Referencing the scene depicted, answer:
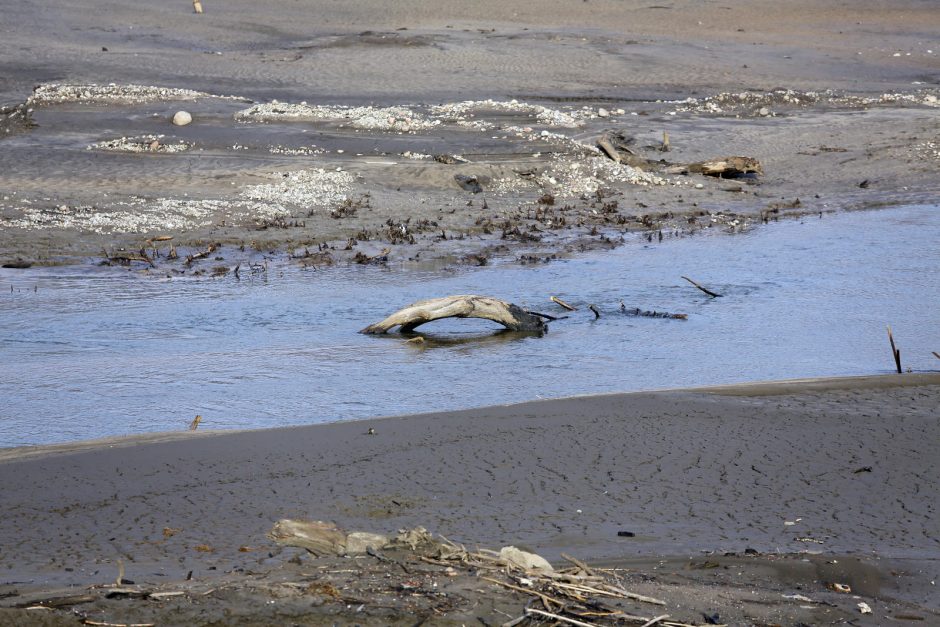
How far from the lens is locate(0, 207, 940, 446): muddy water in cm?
677

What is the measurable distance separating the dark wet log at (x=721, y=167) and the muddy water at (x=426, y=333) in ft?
7.78

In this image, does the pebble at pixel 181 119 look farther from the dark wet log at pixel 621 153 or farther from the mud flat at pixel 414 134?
the dark wet log at pixel 621 153

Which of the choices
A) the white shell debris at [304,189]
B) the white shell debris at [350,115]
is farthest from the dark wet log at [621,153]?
the white shell debris at [304,189]

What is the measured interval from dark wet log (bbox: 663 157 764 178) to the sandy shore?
8.16 metres

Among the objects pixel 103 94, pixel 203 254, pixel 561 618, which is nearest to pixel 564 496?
pixel 561 618

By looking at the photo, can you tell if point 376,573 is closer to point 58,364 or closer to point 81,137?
point 58,364

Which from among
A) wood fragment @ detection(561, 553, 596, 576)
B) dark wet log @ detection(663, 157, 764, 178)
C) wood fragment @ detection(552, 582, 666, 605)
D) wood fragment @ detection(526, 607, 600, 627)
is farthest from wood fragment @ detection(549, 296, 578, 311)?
wood fragment @ detection(526, 607, 600, 627)

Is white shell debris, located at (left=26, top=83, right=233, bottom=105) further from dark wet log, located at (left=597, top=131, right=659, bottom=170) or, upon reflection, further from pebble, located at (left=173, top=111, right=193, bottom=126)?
dark wet log, located at (left=597, top=131, right=659, bottom=170)

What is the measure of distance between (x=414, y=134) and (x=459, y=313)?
22.2 ft

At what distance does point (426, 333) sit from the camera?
27.8 feet

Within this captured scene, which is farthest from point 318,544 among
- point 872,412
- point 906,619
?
point 872,412

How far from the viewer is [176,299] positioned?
31.1 ft

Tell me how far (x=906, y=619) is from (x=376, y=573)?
1.67 metres

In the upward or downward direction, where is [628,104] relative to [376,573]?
upward
